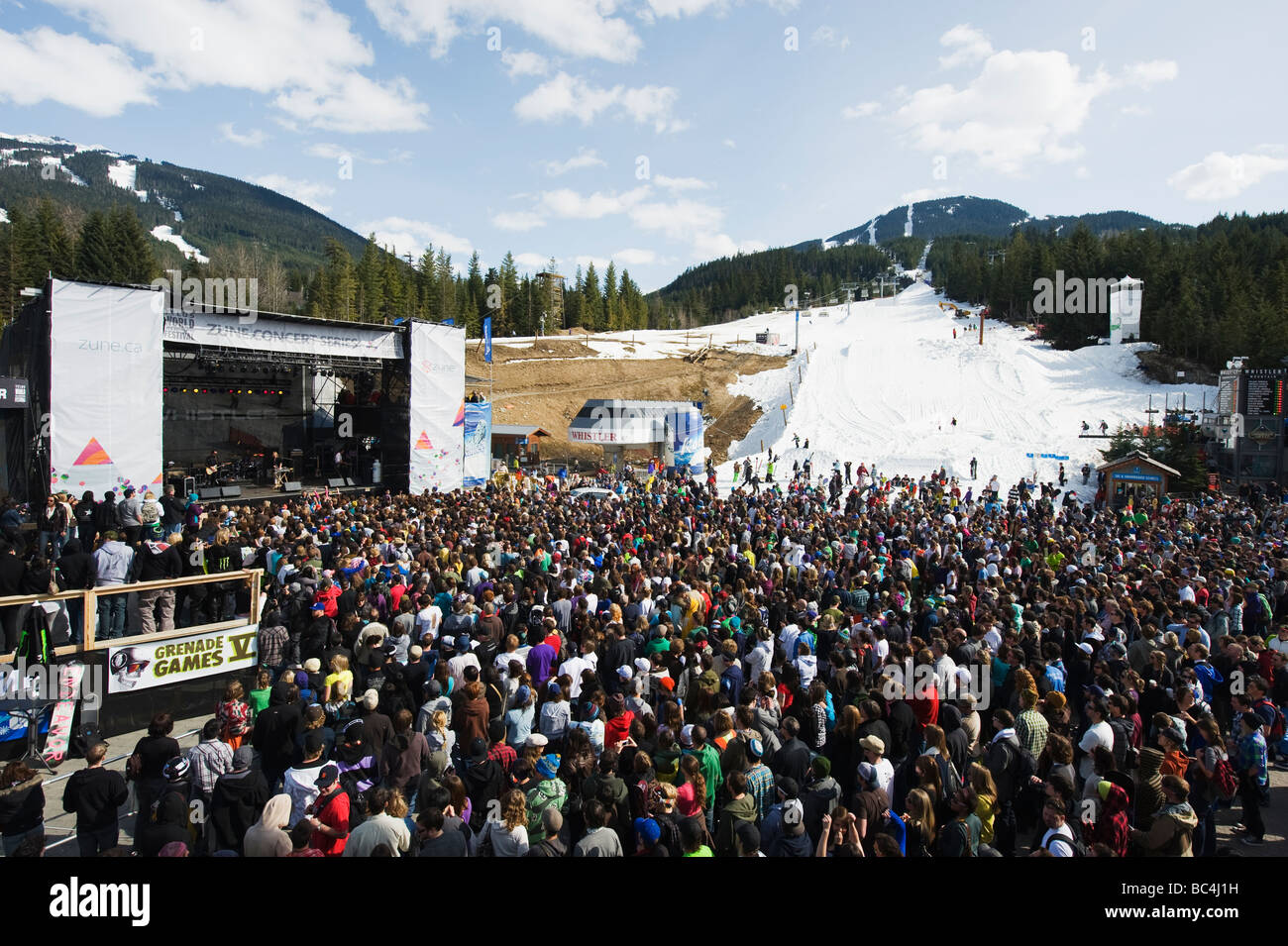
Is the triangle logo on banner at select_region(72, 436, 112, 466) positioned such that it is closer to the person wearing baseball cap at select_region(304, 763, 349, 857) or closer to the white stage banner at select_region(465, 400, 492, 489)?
the white stage banner at select_region(465, 400, 492, 489)

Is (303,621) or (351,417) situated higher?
(351,417)

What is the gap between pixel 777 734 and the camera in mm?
5844

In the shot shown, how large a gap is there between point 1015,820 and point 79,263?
6413cm

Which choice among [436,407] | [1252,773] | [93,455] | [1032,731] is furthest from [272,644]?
[436,407]

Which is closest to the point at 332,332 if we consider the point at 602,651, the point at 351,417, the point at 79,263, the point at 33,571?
the point at 351,417

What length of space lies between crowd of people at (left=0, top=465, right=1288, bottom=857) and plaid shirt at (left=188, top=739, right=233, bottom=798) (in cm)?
2

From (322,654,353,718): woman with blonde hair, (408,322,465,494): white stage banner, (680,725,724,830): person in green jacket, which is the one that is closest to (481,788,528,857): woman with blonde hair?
(680,725,724,830): person in green jacket

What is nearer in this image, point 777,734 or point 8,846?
Answer: point 8,846

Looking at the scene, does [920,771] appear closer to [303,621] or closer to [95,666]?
[303,621]

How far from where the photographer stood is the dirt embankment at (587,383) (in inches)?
1719

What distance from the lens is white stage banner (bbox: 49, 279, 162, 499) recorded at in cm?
1596

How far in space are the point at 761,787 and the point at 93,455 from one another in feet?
59.2

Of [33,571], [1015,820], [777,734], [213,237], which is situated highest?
[213,237]

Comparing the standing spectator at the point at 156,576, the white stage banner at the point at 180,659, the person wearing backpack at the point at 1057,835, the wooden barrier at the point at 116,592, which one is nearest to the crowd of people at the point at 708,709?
the person wearing backpack at the point at 1057,835
